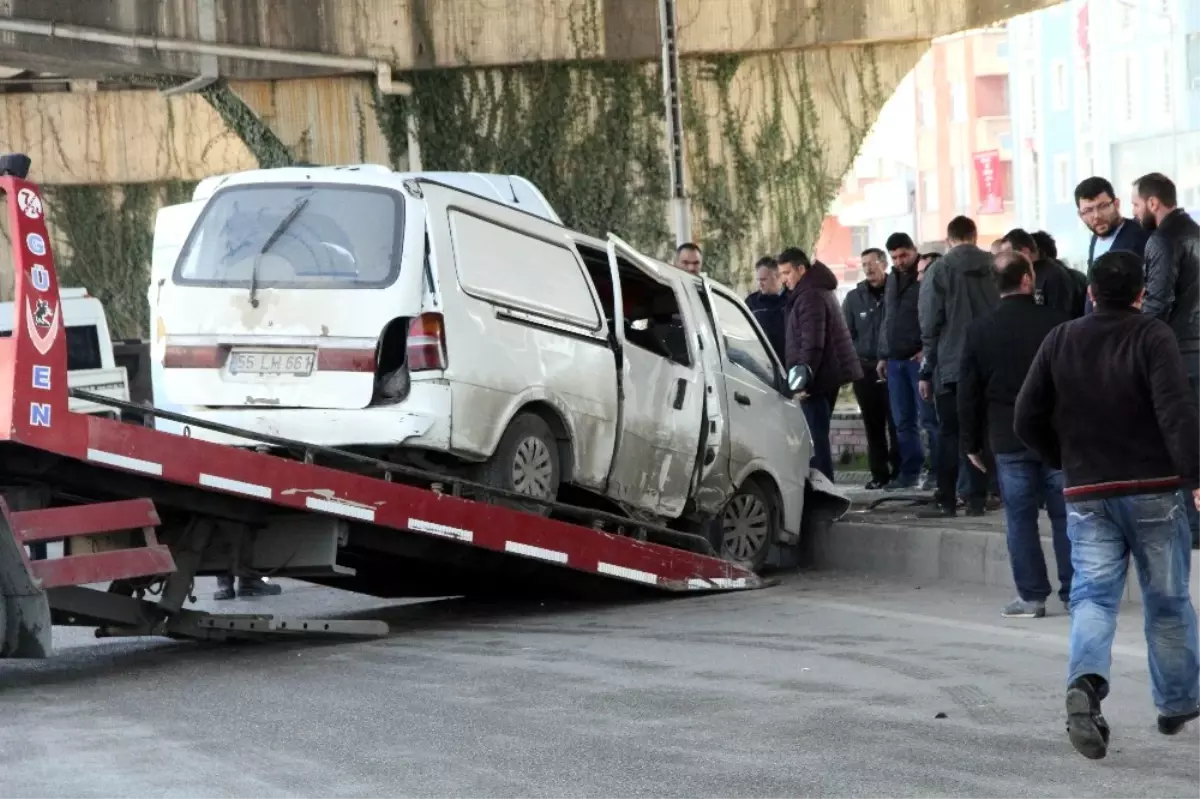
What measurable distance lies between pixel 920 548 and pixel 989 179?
282ft

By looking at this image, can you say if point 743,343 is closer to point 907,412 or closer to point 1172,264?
point 907,412

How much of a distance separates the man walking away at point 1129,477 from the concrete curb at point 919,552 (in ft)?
13.2

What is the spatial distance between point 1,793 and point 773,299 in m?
11.1

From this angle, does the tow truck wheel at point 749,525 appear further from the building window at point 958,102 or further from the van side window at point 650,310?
the building window at point 958,102

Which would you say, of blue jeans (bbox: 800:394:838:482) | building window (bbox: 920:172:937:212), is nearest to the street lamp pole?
blue jeans (bbox: 800:394:838:482)

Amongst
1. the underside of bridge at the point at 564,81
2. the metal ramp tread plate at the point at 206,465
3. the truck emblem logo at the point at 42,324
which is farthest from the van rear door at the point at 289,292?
the underside of bridge at the point at 564,81

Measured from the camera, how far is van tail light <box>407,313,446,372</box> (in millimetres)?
10164

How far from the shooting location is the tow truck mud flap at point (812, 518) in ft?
46.3

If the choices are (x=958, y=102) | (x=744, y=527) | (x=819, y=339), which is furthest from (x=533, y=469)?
(x=958, y=102)

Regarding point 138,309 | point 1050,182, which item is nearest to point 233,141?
point 138,309

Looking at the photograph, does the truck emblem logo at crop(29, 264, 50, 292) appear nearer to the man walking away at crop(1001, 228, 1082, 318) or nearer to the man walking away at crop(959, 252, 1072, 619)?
the man walking away at crop(959, 252, 1072, 619)

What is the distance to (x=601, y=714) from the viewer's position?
764 centimetres

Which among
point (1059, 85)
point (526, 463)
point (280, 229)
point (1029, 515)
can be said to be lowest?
point (1029, 515)

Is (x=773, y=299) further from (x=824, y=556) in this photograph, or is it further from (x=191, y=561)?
(x=191, y=561)
